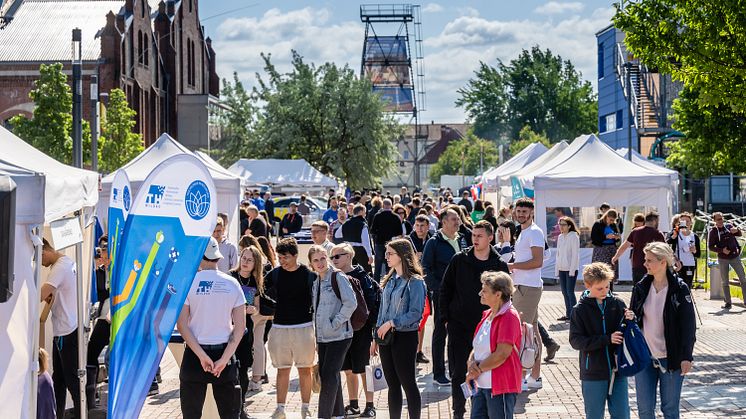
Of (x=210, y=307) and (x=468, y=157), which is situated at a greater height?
(x=468, y=157)

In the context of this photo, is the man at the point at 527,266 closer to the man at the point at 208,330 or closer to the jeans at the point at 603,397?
the jeans at the point at 603,397

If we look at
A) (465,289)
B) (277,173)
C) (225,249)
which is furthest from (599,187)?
(277,173)

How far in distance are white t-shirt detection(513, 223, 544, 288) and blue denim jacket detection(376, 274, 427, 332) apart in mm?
2370

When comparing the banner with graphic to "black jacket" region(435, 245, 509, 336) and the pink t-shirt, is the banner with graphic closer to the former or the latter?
the pink t-shirt

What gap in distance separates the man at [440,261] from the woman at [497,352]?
128 inches

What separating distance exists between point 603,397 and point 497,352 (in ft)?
3.07

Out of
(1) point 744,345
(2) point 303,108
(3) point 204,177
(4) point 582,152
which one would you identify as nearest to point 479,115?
(2) point 303,108

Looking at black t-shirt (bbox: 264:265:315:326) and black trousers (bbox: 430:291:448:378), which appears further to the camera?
black trousers (bbox: 430:291:448:378)

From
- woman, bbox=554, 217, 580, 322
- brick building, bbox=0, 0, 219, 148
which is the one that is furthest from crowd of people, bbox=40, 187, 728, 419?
brick building, bbox=0, 0, 219, 148

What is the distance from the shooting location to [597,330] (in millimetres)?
7961

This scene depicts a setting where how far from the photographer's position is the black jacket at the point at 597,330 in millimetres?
7941

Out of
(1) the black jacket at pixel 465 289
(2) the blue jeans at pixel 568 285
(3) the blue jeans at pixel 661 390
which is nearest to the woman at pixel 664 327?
(3) the blue jeans at pixel 661 390

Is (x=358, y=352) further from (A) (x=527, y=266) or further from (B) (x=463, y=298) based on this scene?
(A) (x=527, y=266)

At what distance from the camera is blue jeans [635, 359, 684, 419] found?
845 cm
